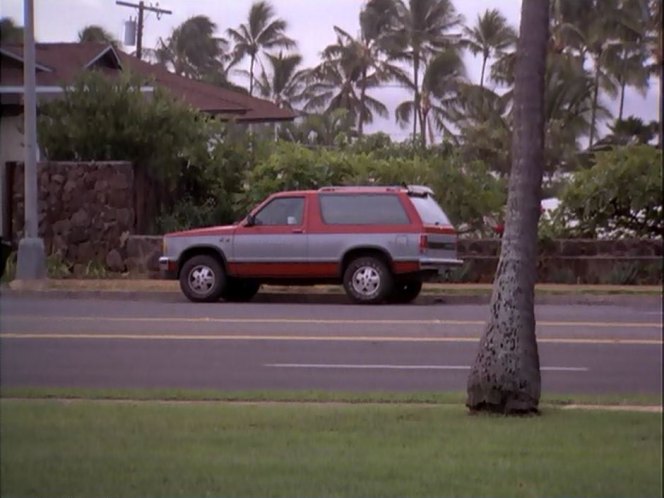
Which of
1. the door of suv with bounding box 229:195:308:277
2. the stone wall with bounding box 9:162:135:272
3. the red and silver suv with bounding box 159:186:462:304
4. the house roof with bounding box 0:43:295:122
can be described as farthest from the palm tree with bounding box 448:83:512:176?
the stone wall with bounding box 9:162:135:272

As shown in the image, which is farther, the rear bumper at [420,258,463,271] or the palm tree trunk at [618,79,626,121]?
the rear bumper at [420,258,463,271]

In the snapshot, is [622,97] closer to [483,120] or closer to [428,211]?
[483,120]

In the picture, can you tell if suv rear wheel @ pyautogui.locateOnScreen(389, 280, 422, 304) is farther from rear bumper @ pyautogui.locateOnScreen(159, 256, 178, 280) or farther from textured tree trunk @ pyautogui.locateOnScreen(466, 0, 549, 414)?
textured tree trunk @ pyautogui.locateOnScreen(466, 0, 549, 414)

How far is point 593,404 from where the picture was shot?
9008 mm

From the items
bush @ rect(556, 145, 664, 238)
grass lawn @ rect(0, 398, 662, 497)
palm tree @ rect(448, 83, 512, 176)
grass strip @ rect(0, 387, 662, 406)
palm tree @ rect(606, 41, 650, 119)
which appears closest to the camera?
grass lawn @ rect(0, 398, 662, 497)

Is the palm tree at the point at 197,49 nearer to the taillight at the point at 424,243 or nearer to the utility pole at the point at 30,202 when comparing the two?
the utility pole at the point at 30,202

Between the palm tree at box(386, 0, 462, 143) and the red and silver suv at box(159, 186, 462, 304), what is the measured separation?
5.38 metres

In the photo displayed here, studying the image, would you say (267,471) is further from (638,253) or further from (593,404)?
(638,253)

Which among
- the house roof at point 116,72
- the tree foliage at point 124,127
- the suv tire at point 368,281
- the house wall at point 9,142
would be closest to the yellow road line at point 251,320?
the suv tire at point 368,281

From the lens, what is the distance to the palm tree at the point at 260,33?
1152cm

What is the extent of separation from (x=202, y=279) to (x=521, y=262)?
9.34 meters

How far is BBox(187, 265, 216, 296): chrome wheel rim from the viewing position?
669 inches

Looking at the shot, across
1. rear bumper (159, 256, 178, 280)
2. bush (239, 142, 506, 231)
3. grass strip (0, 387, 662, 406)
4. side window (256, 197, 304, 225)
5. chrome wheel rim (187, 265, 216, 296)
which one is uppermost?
bush (239, 142, 506, 231)

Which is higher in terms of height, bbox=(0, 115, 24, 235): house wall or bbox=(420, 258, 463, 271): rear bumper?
bbox=(0, 115, 24, 235): house wall
